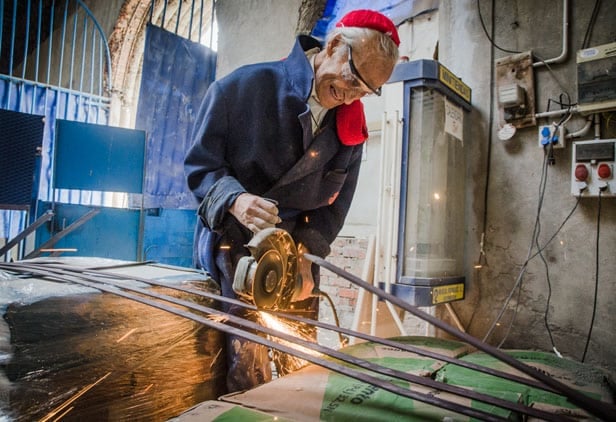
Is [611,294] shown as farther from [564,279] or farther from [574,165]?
[574,165]

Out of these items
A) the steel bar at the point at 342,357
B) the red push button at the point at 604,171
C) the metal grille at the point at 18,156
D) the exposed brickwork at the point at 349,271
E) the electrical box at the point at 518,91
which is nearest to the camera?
the steel bar at the point at 342,357

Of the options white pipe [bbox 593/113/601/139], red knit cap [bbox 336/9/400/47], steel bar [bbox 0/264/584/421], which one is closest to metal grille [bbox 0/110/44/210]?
steel bar [bbox 0/264/584/421]

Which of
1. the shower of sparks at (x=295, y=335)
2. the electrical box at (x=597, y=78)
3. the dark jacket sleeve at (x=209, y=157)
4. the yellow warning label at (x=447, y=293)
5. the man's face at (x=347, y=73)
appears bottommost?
the shower of sparks at (x=295, y=335)

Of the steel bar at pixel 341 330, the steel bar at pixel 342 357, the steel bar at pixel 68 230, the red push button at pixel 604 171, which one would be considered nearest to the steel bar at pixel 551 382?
the steel bar at pixel 342 357

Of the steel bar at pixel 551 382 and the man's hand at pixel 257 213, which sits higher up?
the man's hand at pixel 257 213

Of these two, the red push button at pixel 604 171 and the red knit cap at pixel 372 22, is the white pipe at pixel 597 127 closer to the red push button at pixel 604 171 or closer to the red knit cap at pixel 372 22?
the red push button at pixel 604 171

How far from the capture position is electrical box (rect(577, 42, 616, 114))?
7.88 ft

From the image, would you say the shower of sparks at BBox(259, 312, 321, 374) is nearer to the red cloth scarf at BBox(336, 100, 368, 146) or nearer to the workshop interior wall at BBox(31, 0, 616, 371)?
the red cloth scarf at BBox(336, 100, 368, 146)

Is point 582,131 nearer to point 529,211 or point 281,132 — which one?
point 529,211

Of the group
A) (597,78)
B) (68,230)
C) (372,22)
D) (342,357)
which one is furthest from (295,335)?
(68,230)

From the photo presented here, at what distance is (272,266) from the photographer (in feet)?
3.71

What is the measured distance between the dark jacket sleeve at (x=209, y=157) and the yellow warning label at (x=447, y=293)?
179 cm

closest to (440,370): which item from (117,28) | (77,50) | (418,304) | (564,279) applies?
(418,304)

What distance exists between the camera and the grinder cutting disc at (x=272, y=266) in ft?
3.51
